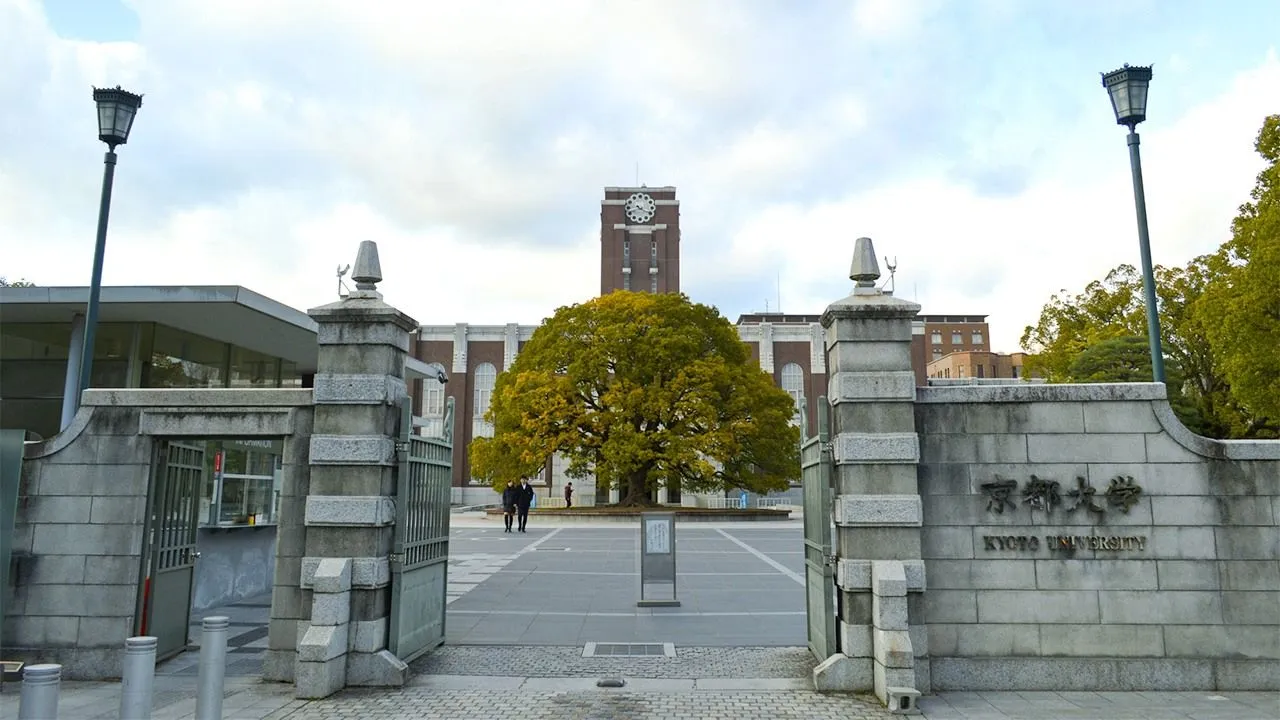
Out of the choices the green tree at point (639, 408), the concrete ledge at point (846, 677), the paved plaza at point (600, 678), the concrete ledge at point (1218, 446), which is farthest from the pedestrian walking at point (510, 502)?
the concrete ledge at point (1218, 446)

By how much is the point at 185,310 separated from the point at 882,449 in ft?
32.1

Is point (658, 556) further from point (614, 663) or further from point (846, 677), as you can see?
point (846, 677)

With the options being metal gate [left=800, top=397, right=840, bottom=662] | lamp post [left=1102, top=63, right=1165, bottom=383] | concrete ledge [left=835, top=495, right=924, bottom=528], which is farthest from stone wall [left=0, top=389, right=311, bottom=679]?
lamp post [left=1102, top=63, right=1165, bottom=383]

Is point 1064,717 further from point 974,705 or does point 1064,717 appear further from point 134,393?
point 134,393

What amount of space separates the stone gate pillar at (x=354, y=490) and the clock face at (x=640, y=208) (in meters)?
62.6

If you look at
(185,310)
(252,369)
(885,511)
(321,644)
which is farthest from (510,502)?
(885,511)

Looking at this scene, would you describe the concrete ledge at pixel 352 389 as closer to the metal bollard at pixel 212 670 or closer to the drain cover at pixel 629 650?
the metal bollard at pixel 212 670

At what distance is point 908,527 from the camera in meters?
7.34

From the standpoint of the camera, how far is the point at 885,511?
288 inches

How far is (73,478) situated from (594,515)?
25.2 m

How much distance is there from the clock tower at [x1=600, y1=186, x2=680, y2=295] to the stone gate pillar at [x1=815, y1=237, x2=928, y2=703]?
197 ft

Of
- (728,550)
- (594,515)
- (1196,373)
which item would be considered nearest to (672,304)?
(594,515)

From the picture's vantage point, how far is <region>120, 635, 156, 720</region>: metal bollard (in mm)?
4777

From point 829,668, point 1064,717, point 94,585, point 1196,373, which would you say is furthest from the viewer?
point 1196,373
